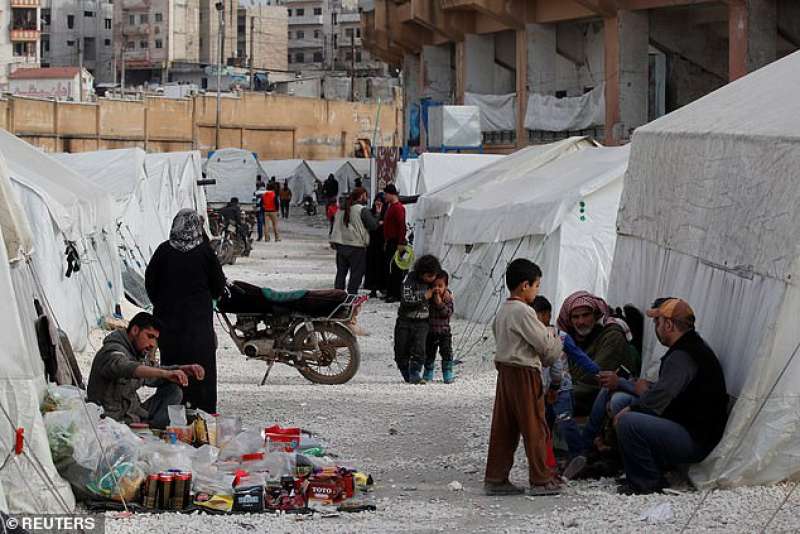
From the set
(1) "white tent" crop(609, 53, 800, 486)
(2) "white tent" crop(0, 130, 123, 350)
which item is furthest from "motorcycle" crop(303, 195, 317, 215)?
(1) "white tent" crop(609, 53, 800, 486)

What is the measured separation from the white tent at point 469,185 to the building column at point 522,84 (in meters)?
15.1

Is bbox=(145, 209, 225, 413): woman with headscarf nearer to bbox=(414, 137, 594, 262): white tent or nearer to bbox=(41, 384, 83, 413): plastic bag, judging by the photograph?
bbox=(41, 384, 83, 413): plastic bag

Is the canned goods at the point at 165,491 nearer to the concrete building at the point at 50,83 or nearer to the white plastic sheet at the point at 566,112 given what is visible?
the white plastic sheet at the point at 566,112

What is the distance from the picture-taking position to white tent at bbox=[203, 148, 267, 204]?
4969 centimetres

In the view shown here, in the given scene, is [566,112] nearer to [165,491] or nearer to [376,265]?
[376,265]

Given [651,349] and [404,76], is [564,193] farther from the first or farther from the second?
[404,76]

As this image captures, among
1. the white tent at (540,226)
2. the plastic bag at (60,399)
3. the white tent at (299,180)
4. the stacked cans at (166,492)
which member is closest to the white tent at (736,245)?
the stacked cans at (166,492)

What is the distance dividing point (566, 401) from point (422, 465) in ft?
3.91

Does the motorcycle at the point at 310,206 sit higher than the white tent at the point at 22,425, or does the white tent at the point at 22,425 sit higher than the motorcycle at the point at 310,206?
the white tent at the point at 22,425

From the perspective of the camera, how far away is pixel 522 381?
26.0 feet

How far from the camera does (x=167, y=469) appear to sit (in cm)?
770

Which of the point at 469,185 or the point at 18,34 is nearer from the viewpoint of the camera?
the point at 469,185

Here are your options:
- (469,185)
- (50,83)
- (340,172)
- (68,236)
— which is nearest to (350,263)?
(469,185)

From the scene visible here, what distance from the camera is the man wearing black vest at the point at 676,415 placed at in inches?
307
